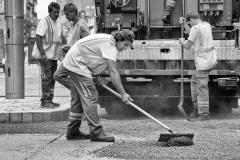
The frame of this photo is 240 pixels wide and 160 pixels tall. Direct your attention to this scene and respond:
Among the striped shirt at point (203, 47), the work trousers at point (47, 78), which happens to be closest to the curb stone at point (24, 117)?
the work trousers at point (47, 78)

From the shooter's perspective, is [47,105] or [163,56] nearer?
[47,105]

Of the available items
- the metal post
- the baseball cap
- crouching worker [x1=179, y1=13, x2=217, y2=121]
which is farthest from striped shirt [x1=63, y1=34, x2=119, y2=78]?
the metal post

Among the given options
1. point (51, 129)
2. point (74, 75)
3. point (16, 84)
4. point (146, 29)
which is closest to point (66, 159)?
point (74, 75)

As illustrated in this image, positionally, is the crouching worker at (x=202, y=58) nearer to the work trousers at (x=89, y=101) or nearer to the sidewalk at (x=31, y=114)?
the sidewalk at (x=31, y=114)

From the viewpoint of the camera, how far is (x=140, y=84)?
35.0ft

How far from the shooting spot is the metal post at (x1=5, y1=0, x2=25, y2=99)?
41.1 feet

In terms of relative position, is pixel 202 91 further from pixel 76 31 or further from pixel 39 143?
pixel 39 143

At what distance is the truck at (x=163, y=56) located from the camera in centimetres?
1039

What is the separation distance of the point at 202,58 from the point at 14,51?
14.0ft

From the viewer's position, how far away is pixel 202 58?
32.8 feet

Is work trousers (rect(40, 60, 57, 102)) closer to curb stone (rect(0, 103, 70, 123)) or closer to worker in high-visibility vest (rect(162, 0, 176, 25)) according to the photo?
curb stone (rect(0, 103, 70, 123))

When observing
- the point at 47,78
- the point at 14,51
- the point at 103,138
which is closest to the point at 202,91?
the point at 47,78

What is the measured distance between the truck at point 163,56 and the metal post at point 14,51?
201cm

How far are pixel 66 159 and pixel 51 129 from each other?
8.29ft
